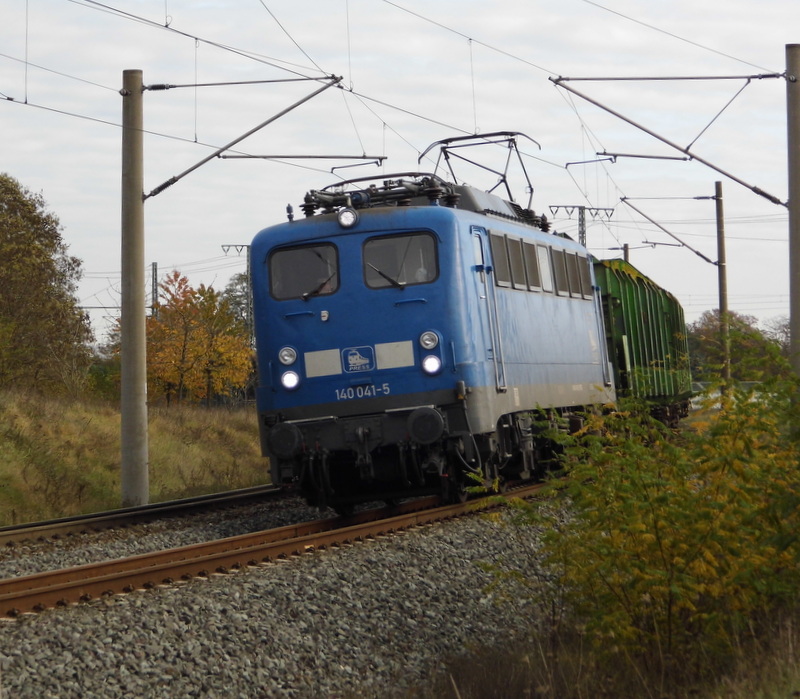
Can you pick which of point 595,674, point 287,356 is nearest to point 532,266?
point 287,356

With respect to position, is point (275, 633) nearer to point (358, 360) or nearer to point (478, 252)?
point (358, 360)

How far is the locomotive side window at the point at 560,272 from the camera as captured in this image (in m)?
14.6

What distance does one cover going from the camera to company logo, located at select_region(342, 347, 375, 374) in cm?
1188

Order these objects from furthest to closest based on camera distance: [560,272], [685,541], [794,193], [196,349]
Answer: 1. [196,349]
2. [560,272]
3. [794,193]
4. [685,541]

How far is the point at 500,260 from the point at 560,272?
2.16 metres

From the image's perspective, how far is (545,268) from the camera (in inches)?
561

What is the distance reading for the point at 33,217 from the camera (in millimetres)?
42812

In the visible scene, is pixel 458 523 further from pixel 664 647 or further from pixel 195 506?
pixel 664 647

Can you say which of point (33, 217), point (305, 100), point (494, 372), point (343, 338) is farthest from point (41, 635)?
point (33, 217)

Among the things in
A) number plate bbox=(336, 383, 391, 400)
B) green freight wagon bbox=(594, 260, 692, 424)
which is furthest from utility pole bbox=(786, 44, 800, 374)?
number plate bbox=(336, 383, 391, 400)

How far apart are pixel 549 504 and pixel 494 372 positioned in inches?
145

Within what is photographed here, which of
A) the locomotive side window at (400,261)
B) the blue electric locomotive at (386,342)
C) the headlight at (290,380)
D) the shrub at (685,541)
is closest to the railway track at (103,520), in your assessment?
the blue electric locomotive at (386,342)

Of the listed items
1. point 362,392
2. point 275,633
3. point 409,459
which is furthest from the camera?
point 409,459

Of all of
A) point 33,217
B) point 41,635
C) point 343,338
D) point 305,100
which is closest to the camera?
point 41,635
